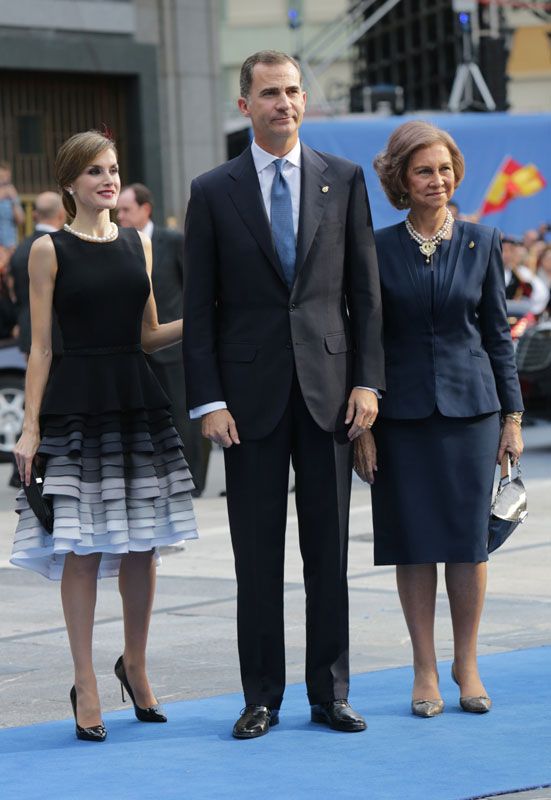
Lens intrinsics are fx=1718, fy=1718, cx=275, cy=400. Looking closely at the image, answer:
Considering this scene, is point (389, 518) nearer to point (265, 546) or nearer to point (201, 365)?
point (265, 546)

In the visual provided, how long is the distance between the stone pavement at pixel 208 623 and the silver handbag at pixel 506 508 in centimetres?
67

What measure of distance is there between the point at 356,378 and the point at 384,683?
129 cm

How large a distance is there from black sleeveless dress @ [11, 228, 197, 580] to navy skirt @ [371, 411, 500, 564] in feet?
2.28

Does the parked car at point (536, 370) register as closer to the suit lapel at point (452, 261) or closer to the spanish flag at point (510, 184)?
the spanish flag at point (510, 184)

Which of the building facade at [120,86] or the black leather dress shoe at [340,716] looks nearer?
the black leather dress shoe at [340,716]

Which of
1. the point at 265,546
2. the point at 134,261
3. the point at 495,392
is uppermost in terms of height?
the point at 134,261

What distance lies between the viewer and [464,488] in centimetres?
577

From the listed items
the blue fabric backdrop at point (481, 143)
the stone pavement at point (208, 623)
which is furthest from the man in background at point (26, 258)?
the blue fabric backdrop at point (481, 143)

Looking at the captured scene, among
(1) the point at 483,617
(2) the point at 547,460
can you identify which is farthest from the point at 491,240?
(2) the point at 547,460

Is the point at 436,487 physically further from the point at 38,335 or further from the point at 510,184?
the point at 510,184

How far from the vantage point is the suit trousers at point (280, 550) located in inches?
220

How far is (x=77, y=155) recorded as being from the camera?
5.70m

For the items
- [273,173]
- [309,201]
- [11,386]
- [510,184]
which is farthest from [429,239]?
[510,184]

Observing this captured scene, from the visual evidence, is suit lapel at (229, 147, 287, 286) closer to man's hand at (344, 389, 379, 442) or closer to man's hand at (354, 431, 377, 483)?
man's hand at (344, 389, 379, 442)
